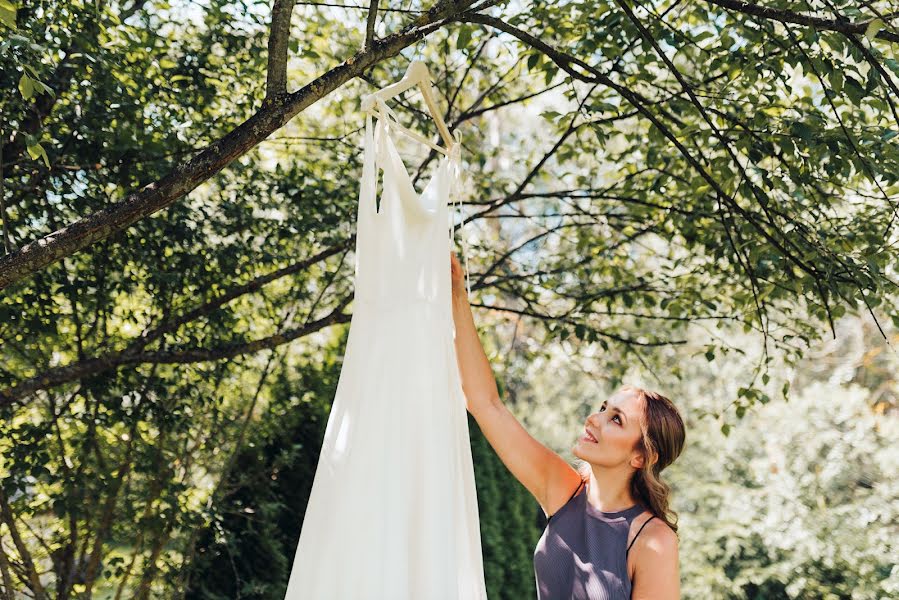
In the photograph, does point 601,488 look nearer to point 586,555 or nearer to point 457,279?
point 586,555

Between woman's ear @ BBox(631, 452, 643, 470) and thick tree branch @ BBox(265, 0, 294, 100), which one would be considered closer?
thick tree branch @ BBox(265, 0, 294, 100)

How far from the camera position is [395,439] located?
1.42 metres

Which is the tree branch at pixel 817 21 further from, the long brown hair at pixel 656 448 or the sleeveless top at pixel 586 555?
the sleeveless top at pixel 586 555

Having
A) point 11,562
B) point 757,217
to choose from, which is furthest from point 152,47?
point 757,217

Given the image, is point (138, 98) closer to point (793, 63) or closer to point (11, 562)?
point (11, 562)

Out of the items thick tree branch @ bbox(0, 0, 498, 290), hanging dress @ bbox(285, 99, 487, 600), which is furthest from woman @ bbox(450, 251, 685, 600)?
thick tree branch @ bbox(0, 0, 498, 290)

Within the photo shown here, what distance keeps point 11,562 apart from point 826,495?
5297mm

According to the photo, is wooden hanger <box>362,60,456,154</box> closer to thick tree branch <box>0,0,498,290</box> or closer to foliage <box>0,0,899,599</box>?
thick tree branch <box>0,0,498,290</box>

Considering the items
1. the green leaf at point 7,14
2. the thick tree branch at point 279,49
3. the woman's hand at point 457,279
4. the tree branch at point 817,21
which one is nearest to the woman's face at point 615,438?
the woman's hand at point 457,279

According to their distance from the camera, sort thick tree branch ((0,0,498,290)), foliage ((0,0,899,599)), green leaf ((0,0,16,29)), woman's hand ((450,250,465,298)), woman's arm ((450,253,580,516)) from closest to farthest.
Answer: green leaf ((0,0,16,29)) → thick tree branch ((0,0,498,290)) → woman's hand ((450,250,465,298)) → woman's arm ((450,253,580,516)) → foliage ((0,0,899,599))

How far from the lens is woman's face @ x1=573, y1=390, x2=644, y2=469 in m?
1.82

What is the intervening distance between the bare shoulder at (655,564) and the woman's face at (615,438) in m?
0.14

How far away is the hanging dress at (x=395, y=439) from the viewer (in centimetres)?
136

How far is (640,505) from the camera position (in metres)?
1.82
